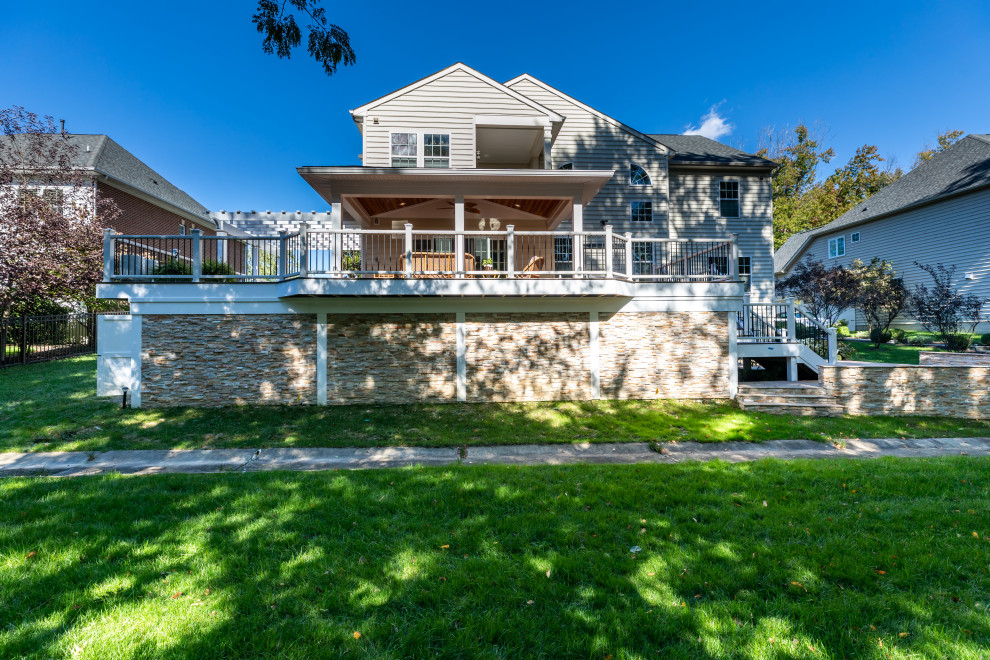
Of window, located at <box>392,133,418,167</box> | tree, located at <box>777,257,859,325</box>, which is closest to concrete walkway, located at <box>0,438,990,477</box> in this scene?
window, located at <box>392,133,418,167</box>

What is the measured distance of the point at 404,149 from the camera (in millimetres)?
12492

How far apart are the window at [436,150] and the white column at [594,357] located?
22.5ft

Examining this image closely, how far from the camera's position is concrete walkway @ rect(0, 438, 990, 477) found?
568 centimetres

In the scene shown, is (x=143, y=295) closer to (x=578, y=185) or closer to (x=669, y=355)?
(x=578, y=185)

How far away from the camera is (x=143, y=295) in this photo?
830cm

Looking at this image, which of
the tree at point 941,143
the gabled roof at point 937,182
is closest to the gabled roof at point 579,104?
the gabled roof at point 937,182

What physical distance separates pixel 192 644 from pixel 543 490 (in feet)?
10.2

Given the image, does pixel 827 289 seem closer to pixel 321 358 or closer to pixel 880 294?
pixel 880 294

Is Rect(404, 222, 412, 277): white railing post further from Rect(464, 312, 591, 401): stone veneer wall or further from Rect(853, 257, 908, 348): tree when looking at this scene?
Rect(853, 257, 908, 348): tree

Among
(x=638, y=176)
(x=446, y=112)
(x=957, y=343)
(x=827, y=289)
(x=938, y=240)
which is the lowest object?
(x=957, y=343)

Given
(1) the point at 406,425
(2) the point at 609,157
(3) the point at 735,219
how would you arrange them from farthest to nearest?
(3) the point at 735,219
(2) the point at 609,157
(1) the point at 406,425

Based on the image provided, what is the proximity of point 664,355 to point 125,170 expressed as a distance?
25989 millimetres

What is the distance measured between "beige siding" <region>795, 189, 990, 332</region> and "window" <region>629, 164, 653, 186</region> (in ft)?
47.0

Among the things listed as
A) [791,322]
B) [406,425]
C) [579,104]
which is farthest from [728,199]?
[406,425]
